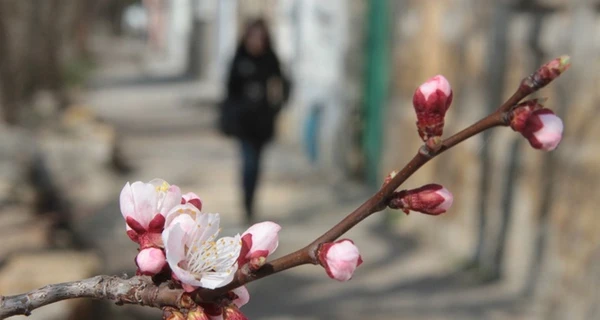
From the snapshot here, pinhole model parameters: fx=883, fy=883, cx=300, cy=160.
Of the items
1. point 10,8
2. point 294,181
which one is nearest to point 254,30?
point 294,181

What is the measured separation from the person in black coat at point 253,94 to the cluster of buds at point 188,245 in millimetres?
5532

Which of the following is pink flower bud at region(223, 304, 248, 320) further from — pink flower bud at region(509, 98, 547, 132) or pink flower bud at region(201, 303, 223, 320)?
pink flower bud at region(509, 98, 547, 132)

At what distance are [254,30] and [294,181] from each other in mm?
2879

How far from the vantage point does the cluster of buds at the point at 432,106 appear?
3.65ft

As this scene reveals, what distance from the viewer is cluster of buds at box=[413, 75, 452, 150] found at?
1.11 metres

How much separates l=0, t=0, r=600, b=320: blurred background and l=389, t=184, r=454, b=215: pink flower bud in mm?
2783

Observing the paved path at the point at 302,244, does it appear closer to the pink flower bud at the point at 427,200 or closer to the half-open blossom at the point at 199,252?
the half-open blossom at the point at 199,252

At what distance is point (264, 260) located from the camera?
3.87ft

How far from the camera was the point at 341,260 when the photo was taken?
1086mm

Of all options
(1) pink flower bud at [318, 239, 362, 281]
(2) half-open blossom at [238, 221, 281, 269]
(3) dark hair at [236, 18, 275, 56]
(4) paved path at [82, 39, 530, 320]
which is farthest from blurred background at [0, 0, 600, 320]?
(1) pink flower bud at [318, 239, 362, 281]

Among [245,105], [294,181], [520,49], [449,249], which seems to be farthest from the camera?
[294,181]

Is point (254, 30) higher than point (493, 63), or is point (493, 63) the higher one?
point (254, 30)

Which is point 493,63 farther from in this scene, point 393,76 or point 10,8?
point 10,8

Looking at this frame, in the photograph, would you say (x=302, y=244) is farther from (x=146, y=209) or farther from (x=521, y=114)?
(x=521, y=114)
